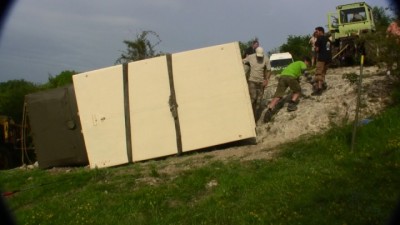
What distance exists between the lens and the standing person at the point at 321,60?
14.0 m

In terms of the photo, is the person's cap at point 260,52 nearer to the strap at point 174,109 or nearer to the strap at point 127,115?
the strap at point 174,109

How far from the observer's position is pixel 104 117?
42.9ft

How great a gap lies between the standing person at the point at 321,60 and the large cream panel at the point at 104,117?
5.07 m

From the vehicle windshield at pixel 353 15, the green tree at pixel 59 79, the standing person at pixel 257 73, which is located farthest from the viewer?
the green tree at pixel 59 79

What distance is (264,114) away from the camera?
46.2ft

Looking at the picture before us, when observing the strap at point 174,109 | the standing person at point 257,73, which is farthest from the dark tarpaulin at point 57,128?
the standing person at point 257,73

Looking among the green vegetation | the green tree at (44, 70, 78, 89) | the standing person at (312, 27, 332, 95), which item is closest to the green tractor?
the standing person at (312, 27, 332, 95)

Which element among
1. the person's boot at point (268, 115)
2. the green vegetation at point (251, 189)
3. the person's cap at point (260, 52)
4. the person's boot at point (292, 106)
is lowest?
the green vegetation at point (251, 189)

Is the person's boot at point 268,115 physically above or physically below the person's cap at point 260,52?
below

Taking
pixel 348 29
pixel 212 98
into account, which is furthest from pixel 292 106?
pixel 348 29

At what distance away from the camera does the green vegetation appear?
714 centimetres

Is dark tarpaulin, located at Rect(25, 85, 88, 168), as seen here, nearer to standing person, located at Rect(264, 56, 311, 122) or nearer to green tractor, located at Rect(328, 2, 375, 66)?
standing person, located at Rect(264, 56, 311, 122)

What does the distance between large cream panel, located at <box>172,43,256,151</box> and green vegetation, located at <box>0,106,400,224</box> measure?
131 cm

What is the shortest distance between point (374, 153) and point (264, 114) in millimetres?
4888
